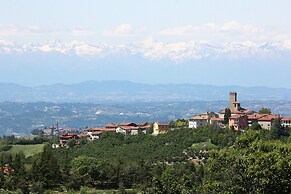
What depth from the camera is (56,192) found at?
44.2m

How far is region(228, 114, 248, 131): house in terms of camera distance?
6846cm

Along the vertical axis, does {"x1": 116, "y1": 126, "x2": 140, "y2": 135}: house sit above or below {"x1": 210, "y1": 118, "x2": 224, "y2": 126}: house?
below

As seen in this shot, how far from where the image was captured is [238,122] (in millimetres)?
69438

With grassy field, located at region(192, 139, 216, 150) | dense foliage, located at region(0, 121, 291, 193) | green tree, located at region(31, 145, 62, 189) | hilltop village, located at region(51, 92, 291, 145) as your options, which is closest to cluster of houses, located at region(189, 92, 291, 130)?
hilltop village, located at region(51, 92, 291, 145)

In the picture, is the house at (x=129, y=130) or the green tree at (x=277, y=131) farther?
the house at (x=129, y=130)

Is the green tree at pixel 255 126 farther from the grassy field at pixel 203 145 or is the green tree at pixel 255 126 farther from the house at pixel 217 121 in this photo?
the house at pixel 217 121

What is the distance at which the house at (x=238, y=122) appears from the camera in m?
68.5

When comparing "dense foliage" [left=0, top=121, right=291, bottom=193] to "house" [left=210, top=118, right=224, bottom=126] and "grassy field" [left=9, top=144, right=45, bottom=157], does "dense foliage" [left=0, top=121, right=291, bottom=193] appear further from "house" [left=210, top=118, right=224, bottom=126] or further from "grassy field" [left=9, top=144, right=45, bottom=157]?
"house" [left=210, top=118, right=224, bottom=126]

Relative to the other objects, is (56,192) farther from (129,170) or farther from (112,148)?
(112,148)

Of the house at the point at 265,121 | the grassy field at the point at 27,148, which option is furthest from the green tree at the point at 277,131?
the grassy field at the point at 27,148

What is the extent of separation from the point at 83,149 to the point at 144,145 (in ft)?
24.7

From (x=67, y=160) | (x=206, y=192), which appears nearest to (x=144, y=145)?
(x=67, y=160)

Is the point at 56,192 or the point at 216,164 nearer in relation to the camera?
the point at 216,164

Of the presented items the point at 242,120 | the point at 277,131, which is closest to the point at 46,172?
the point at 277,131
